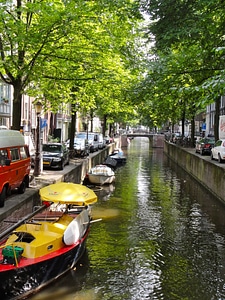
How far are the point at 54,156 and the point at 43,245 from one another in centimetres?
1405

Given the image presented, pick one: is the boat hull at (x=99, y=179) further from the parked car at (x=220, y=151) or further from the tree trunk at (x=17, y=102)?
the tree trunk at (x=17, y=102)

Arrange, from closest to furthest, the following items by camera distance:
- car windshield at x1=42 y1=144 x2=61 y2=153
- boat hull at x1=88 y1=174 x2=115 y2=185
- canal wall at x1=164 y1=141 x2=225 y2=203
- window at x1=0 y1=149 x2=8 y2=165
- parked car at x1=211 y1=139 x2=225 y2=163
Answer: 1. window at x1=0 y1=149 x2=8 y2=165
2. canal wall at x1=164 y1=141 x2=225 y2=203
3. car windshield at x1=42 y1=144 x2=61 y2=153
4. parked car at x1=211 y1=139 x2=225 y2=163
5. boat hull at x1=88 y1=174 x2=115 y2=185

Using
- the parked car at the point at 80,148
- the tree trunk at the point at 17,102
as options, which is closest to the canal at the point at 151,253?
the tree trunk at the point at 17,102

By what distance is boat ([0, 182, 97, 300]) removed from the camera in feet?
30.0

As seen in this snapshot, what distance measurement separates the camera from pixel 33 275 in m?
9.59

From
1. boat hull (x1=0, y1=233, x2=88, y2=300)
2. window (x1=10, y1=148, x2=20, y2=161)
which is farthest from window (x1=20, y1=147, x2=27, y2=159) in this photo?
boat hull (x1=0, y1=233, x2=88, y2=300)

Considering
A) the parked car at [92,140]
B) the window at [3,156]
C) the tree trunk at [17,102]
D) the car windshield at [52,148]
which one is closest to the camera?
the window at [3,156]

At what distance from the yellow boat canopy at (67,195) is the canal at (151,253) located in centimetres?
182

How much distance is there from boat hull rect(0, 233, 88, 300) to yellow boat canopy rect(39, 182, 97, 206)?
1414 mm

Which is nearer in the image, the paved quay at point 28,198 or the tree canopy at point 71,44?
the paved quay at point 28,198

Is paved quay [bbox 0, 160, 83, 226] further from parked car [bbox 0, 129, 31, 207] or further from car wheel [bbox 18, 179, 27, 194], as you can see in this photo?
parked car [bbox 0, 129, 31, 207]

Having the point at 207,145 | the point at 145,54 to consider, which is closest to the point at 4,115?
the point at 207,145

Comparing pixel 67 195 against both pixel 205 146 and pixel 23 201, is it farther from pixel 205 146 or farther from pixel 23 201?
pixel 205 146

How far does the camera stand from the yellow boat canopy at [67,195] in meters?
12.0
